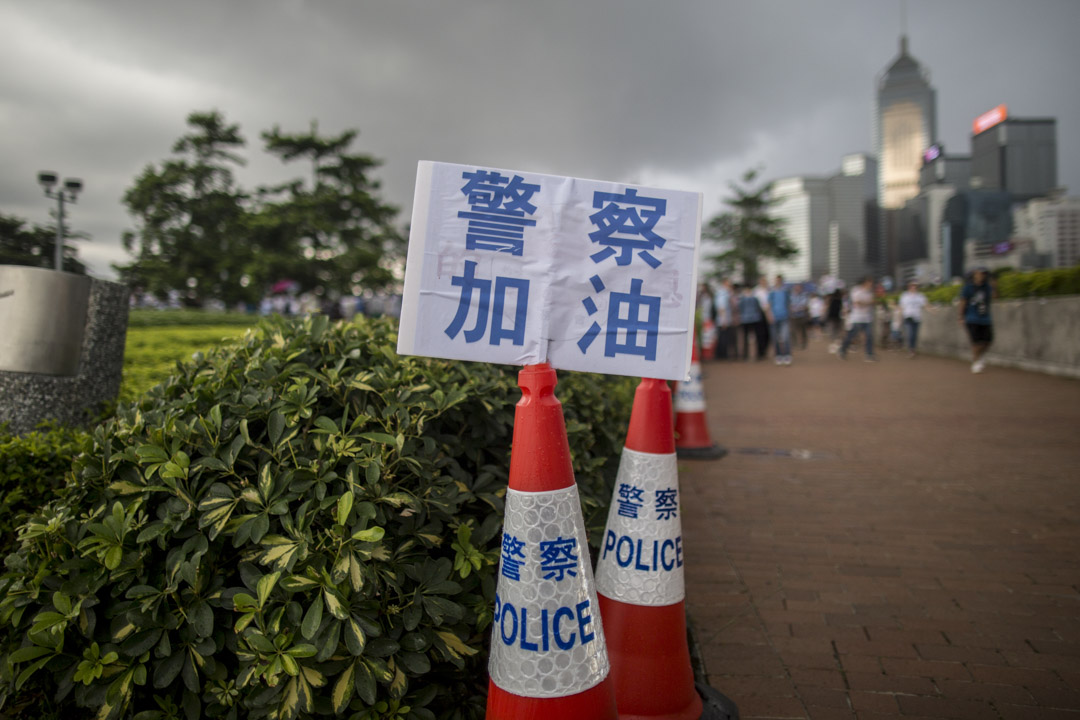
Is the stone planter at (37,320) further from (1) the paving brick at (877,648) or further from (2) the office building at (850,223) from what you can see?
(2) the office building at (850,223)

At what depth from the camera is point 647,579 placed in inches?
92.8

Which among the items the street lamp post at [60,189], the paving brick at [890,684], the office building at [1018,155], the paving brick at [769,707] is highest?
the office building at [1018,155]

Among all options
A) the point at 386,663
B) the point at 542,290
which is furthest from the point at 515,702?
the point at 542,290

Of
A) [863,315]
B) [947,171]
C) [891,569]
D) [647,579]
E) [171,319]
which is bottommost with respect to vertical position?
[891,569]

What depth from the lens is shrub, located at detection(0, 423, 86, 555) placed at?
2.48 meters

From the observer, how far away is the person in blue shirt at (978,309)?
11634mm

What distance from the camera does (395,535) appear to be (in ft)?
6.87

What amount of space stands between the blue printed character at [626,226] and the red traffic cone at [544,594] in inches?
17.5

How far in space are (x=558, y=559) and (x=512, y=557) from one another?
0.44 ft

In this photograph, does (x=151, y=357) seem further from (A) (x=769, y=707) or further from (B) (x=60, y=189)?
(B) (x=60, y=189)

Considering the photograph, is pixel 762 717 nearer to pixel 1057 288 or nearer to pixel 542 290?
pixel 542 290

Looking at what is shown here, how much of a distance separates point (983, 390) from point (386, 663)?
1117 centimetres

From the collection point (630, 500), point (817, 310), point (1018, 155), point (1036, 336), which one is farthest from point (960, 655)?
point (1018, 155)

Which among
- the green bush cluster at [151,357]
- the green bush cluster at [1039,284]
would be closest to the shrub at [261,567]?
the green bush cluster at [151,357]
